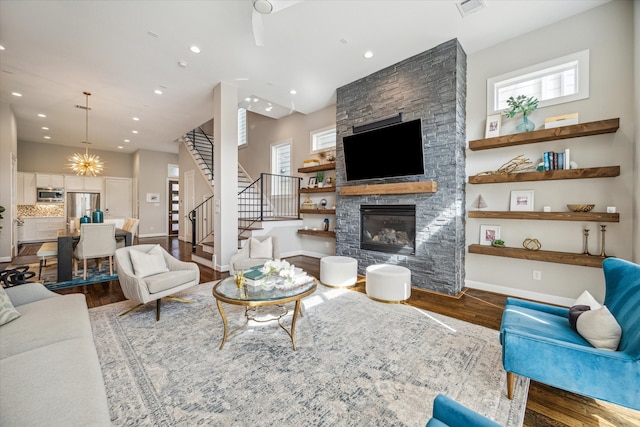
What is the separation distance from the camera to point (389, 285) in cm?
334

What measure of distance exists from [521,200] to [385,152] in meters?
2.01

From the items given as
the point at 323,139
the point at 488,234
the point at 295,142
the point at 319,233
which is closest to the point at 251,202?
the point at 295,142

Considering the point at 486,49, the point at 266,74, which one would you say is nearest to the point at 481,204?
the point at 486,49

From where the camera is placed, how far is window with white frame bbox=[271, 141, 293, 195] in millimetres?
7145

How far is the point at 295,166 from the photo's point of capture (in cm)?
691

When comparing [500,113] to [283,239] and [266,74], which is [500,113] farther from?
[283,239]

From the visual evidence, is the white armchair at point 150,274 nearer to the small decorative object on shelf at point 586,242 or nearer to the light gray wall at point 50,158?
the small decorative object on shelf at point 586,242

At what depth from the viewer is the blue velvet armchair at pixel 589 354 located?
1354mm

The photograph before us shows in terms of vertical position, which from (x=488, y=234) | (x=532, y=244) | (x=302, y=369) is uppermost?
(x=488, y=234)

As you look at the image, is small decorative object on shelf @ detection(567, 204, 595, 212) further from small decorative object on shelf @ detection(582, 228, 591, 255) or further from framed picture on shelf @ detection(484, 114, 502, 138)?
framed picture on shelf @ detection(484, 114, 502, 138)

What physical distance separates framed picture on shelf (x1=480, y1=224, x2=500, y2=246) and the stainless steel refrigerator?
11.7 metres

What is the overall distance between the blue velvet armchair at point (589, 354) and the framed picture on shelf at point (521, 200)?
183cm

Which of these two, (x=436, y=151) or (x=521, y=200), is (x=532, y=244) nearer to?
(x=521, y=200)

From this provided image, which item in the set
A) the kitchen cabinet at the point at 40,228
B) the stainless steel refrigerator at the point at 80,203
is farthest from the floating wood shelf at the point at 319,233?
the kitchen cabinet at the point at 40,228
